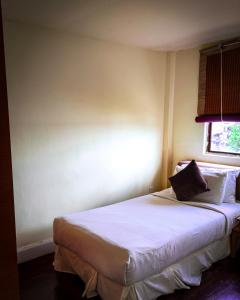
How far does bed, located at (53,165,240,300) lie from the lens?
1984 millimetres

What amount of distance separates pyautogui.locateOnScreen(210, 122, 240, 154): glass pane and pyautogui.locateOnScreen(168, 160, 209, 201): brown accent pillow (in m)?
0.61

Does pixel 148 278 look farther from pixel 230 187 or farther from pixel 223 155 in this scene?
pixel 223 155

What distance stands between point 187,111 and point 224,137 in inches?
24.9

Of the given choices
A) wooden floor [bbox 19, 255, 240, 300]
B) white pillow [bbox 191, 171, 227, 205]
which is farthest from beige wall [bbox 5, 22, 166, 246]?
white pillow [bbox 191, 171, 227, 205]

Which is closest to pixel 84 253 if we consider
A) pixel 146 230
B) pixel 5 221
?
pixel 146 230

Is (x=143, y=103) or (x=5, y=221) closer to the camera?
(x=5, y=221)

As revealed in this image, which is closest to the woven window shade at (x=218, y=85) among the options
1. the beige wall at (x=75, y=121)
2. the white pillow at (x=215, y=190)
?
the beige wall at (x=75, y=121)

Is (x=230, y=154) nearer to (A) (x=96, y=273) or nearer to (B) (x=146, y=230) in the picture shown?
(B) (x=146, y=230)

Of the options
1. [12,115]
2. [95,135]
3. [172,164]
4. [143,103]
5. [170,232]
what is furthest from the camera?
[172,164]

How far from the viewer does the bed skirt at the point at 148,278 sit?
1995mm

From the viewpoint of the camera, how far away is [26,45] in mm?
2625

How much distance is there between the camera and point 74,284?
7.86 ft

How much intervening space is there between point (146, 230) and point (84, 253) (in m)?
0.56

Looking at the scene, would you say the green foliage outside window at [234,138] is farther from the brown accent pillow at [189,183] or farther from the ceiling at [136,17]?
the ceiling at [136,17]
